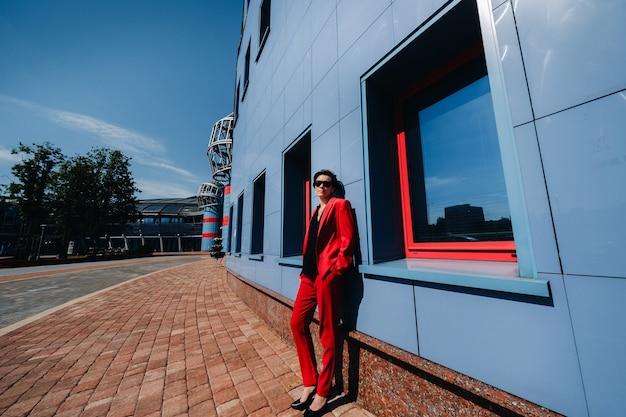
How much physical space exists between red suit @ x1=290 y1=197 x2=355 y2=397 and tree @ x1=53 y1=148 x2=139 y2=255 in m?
37.8

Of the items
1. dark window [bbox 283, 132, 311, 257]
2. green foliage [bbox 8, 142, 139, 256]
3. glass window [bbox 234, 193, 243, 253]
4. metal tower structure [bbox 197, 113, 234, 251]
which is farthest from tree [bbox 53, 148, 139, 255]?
Result: dark window [bbox 283, 132, 311, 257]

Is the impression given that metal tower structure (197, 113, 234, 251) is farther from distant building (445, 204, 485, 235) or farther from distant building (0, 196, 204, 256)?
distant building (445, 204, 485, 235)

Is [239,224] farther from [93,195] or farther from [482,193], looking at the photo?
[93,195]

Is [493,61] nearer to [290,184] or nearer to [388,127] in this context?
[388,127]

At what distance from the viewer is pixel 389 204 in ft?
7.36

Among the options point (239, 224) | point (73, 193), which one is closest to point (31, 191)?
point (73, 193)

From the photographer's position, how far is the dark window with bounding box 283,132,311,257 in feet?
12.9

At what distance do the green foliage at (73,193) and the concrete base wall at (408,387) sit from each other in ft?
124

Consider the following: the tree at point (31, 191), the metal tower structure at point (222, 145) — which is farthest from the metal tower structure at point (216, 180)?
the tree at point (31, 191)

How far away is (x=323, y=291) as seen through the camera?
1.99m

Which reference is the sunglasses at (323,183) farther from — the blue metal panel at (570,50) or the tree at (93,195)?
the tree at (93,195)

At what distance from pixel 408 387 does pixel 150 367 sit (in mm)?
3071

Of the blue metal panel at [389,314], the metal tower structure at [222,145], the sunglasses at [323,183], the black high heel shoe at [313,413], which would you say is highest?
the metal tower structure at [222,145]

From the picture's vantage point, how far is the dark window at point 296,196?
3.94 metres
